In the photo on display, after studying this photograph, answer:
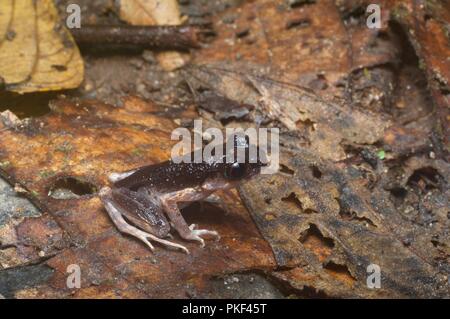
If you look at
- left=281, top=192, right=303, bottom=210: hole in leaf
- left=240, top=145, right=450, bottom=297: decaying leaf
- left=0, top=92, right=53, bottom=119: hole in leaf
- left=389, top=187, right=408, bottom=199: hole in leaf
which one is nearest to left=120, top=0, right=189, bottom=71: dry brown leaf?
left=0, top=92, right=53, bottom=119: hole in leaf

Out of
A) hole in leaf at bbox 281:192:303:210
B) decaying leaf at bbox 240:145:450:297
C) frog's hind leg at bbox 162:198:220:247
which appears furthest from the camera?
hole in leaf at bbox 281:192:303:210

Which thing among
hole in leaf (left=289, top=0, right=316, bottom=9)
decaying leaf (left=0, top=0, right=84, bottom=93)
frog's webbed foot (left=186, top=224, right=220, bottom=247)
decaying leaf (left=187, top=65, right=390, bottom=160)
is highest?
hole in leaf (left=289, top=0, right=316, bottom=9)

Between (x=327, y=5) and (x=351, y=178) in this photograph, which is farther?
(x=327, y=5)

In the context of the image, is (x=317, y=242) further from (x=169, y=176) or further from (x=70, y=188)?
(x=70, y=188)

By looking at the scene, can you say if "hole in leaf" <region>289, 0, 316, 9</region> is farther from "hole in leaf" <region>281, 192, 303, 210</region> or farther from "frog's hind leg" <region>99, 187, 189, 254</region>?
"frog's hind leg" <region>99, 187, 189, 254</region>

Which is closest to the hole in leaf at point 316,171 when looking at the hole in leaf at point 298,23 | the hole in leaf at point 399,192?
the hole in leaf at point 399,192
